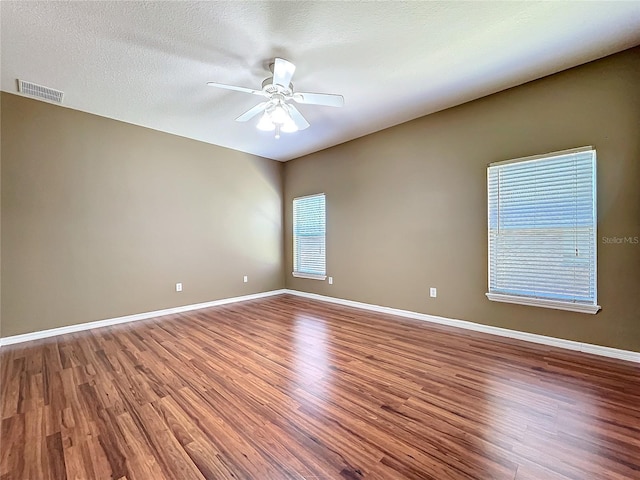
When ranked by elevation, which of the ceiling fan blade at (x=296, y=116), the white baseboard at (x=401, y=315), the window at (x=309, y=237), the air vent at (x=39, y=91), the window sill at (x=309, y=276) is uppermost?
the air vent at (x=39, y=91)

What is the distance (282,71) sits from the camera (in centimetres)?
238

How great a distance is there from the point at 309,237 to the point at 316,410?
3.83 metres

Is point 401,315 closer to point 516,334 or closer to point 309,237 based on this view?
point 516,334

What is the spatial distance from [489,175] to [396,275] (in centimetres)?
176

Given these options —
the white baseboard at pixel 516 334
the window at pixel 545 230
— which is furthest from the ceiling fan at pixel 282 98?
the white baseboard at pixel 516 334

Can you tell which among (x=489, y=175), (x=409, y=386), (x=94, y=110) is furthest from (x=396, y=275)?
(x=94, y=110)

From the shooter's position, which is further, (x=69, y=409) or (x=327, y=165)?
(x=327, y=165)

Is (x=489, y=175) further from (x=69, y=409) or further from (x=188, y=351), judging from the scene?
A: (x=69, y=409)

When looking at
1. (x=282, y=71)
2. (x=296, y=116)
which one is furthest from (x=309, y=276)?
(x=282, y=71)

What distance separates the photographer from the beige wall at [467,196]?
2.55 metres

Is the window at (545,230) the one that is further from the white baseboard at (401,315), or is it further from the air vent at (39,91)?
the air vent at (39,91)

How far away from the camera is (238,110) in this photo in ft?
11.7

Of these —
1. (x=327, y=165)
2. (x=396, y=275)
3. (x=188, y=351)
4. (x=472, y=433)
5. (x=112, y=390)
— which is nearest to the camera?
(x=472, y=433)

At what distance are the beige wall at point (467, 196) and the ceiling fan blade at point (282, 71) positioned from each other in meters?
2.20
